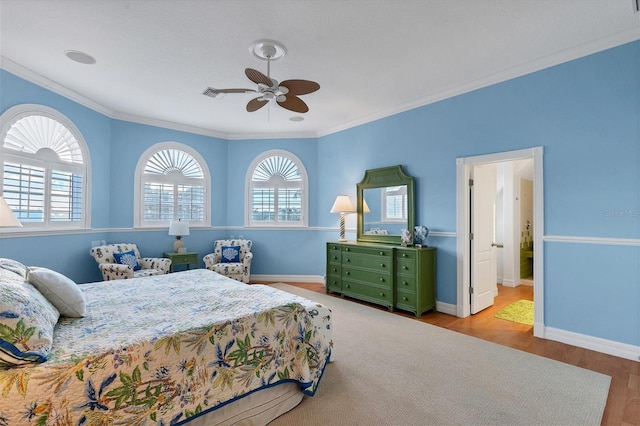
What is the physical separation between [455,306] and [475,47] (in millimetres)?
3053

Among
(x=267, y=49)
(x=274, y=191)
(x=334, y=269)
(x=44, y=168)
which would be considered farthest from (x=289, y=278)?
(x=267, y=49)

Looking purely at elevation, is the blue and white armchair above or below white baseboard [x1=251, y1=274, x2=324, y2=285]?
above

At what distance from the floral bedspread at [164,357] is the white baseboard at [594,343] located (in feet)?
8.16

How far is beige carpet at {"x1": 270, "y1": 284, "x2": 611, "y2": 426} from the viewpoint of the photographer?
2014 mm

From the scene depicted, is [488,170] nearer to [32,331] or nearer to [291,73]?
[291,73]

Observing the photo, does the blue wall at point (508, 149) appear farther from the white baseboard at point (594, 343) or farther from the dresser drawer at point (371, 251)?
the dresser drawer at point (371, 251)

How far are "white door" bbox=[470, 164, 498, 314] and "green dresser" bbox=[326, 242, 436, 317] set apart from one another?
1.74ft

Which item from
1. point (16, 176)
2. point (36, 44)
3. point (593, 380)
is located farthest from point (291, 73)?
point (593, 380)

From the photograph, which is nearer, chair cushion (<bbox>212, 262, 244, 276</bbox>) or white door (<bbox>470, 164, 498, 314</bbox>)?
white door (<bbox>470, 164, 498, 314</bbox>)

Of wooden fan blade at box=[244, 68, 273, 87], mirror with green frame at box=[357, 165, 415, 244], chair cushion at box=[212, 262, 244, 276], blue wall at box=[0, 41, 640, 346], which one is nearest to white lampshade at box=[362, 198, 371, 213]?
mirror with green frame at box=[357, 165, 415, 244]

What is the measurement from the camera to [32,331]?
1.46 m

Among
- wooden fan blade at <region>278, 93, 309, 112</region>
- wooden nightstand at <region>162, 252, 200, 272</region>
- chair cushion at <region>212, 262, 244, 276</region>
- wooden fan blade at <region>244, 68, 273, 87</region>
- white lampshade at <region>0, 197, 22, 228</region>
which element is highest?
wooden fan blade at <region>244, 68, 273, 87</region>

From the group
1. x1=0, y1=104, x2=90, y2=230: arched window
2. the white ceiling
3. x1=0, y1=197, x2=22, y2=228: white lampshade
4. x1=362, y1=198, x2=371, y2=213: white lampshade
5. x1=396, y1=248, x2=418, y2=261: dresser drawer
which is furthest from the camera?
x1=362, y1=198, x2=371, y2=213: white lampshade

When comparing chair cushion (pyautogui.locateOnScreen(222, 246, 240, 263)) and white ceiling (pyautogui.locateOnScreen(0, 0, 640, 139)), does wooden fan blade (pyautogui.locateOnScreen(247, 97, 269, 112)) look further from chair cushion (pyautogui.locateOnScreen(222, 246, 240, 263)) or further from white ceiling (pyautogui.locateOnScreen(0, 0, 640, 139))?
chair cushion (pyautogui.locateOnScreen(222, 246, 240, 263))
